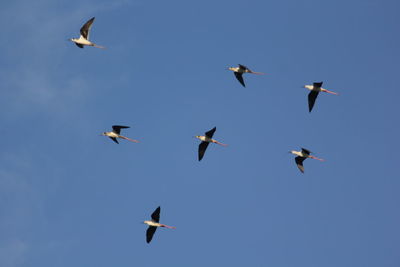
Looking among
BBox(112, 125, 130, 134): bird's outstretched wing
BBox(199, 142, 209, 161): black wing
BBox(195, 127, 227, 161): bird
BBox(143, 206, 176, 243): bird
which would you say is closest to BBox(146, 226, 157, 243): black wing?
BBox(143, 206, 176, 243): bird

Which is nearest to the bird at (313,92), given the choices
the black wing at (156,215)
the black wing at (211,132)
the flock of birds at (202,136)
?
the flock of birds at (202,136)

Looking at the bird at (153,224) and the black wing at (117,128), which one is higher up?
the black wing at (117,128)

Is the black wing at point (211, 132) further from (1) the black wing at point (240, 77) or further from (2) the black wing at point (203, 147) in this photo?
(1) the black wing at point (240, 77)

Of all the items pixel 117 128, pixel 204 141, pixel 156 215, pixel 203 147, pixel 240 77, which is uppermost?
pixel 240 77

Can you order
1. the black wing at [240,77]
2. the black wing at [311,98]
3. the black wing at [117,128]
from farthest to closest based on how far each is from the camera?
the black wing at [240,77]
the black wing at [311,98]
the black wing at [117,128]

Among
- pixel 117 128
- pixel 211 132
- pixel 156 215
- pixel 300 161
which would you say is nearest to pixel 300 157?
pixel 300 161

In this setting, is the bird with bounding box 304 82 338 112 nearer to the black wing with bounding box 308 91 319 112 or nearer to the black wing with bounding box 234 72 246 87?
the black wing with bounding box 308 91 319 112

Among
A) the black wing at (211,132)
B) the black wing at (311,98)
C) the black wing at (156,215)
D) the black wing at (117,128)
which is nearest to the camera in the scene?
the black wing at (156,215)

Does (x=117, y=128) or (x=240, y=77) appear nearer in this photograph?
(x=117, y=128)

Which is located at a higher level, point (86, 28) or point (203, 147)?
point (86, 28)

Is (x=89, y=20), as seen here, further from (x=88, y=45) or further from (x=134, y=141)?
(x=134, y=141)

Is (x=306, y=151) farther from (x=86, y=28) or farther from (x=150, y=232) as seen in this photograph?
(x=86, y=28)

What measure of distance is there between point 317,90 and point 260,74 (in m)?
5.36

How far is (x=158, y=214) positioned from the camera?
2240 inches
